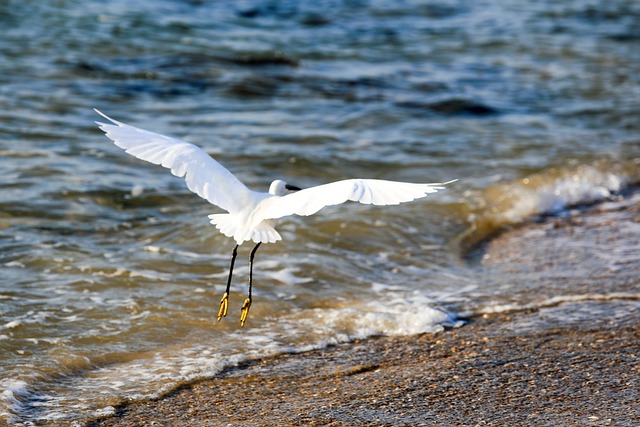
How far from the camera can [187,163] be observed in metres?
4.01

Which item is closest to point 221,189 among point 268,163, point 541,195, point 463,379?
point 463,379

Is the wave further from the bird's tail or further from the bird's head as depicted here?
the bird's tail

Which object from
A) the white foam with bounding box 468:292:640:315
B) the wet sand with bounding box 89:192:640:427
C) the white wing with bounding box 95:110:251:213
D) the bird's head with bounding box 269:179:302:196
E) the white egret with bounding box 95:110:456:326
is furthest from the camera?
the white foam with bounding box 468:292:640:315

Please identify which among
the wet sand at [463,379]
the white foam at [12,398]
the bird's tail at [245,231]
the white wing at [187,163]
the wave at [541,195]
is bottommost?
the wave at [541,195]

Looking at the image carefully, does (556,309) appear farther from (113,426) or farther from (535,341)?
(113,426)

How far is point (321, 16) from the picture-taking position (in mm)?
13805

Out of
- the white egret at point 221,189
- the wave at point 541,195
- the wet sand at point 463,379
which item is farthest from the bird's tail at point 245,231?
the wave at point 541,195

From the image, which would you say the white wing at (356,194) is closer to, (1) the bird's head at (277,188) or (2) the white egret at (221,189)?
(2) the white egret at (221,189)

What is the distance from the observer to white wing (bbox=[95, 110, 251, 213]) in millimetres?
3949

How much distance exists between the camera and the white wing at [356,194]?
3451 millimetres

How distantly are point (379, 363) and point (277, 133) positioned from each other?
431 cm

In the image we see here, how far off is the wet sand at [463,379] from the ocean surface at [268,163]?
0.18 m

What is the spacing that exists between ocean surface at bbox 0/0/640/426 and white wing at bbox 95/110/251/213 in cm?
77

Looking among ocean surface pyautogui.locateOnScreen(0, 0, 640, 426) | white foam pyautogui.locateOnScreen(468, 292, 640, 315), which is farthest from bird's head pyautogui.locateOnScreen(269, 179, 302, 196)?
white foam pyautogui.locateOnScreen(468, 292, 640, 315)
